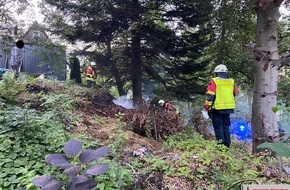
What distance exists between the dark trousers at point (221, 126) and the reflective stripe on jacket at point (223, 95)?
0.16 metres

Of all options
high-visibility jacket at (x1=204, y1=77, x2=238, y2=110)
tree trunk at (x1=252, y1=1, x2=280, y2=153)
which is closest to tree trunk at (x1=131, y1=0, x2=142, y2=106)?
high-visibility jacket at (x1=204, y1=77, x2=238, y2=110)

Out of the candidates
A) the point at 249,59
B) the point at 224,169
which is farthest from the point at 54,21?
the point at 224,169

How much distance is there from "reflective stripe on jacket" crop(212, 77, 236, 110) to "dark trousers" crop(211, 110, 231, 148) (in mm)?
165

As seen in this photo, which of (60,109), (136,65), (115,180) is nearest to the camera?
(115,180)

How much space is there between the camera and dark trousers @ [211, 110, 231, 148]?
5719mm

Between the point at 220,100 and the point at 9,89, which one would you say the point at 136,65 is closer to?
the point at 220,100

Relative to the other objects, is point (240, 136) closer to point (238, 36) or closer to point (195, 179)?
point (238, 36)

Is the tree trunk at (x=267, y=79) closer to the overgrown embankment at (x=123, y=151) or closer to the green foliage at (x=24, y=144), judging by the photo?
the overgrown embankment at (x=123, y=151)

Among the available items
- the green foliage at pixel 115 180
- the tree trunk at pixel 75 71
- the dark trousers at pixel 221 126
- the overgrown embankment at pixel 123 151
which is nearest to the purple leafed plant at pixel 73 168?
the overgrown embankment at pixel 123 151

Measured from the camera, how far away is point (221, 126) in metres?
5.76

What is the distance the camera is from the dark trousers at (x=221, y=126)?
5719mm

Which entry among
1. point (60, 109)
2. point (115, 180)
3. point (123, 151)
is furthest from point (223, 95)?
point (115, 180)

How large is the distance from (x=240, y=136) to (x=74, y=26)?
7579 mm

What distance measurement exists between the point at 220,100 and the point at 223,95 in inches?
4.4
